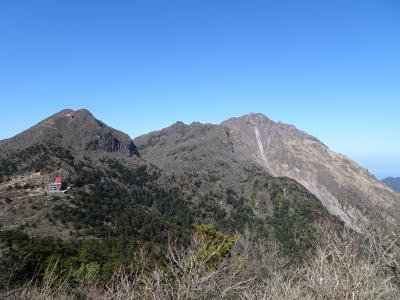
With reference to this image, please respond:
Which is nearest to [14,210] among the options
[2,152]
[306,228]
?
[2,152]

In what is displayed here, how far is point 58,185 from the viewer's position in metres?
86.7

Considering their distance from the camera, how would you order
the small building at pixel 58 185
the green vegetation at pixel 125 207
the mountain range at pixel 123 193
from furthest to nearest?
the small building at pixel 58 185 < the mountain range at pixel 123 193 < the green vegetation at pixel 125 207

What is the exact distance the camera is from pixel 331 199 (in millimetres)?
182750

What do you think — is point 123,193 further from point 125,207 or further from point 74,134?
point 74,134

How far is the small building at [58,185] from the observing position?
282ft

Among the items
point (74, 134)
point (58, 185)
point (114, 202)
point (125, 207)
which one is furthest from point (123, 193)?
point (74, 134)

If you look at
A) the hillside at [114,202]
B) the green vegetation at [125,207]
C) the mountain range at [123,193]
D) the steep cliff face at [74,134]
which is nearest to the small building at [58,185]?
the hillside at [114,202]

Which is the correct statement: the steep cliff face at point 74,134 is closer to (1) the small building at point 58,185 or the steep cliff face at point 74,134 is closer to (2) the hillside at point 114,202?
(2) the hillside at point 114,202

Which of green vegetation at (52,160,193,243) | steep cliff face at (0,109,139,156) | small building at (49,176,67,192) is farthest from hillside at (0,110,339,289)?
small building at (49,176,67,192)

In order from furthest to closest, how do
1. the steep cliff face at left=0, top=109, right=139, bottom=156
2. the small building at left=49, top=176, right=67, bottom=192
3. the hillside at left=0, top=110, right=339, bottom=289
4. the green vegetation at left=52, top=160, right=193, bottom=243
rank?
the steep cliff face at left=0, top=109, right=139, bottom=156
the small building at left=49, top=176, right=67, bottom=192
the green vegetation at left=52, top=160, right=193, bottom=243
the hillside at left=0, top=110, right=339, bottom=289

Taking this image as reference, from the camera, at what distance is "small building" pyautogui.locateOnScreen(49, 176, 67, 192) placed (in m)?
86.0

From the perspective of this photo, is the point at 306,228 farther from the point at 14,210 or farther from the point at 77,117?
the point at 77,117

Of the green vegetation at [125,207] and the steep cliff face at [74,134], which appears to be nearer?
the green vegetation at [125,207]

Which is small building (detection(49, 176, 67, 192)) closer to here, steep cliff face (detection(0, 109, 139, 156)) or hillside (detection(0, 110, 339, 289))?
hillside (detection(0, 110, 339, 289))
